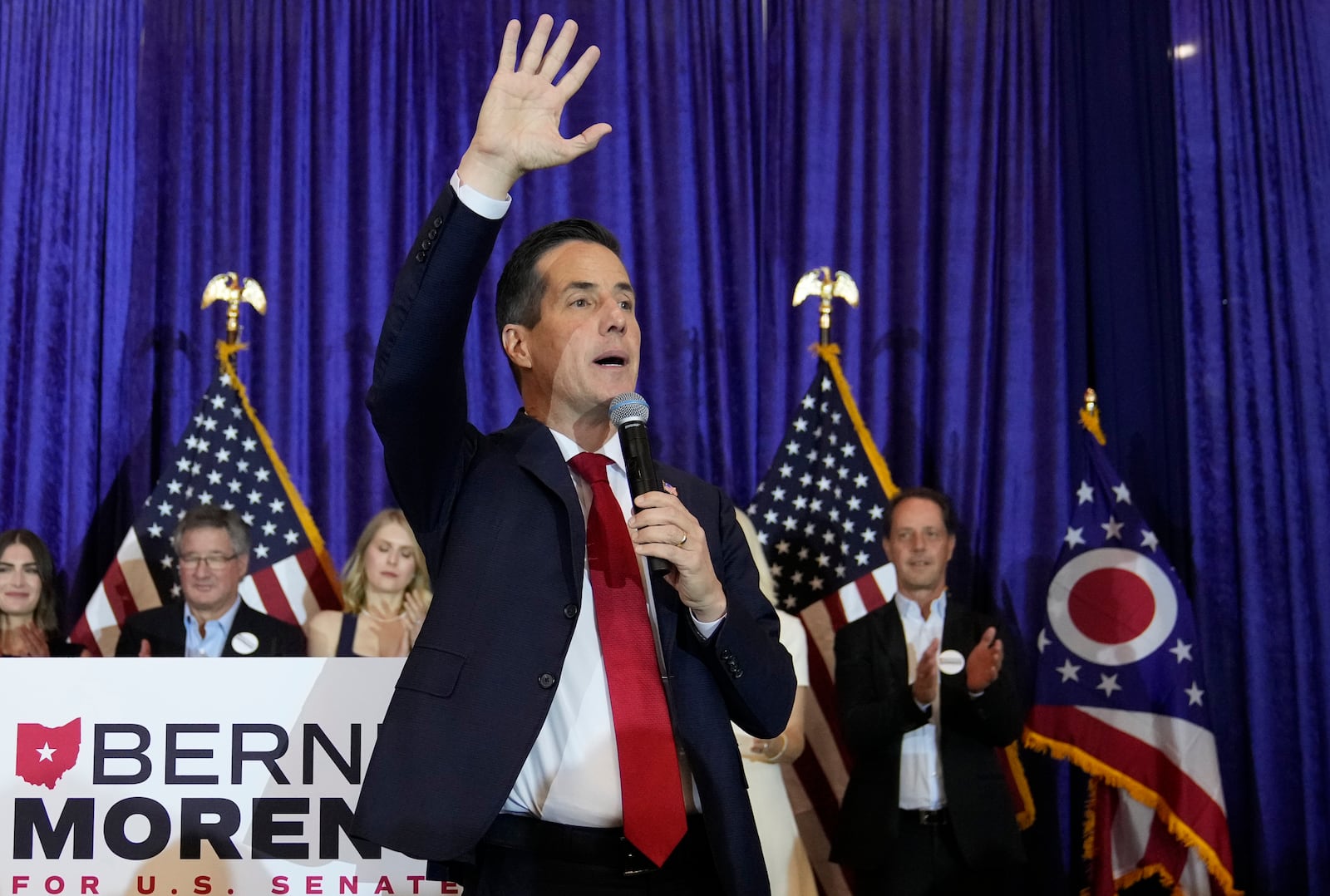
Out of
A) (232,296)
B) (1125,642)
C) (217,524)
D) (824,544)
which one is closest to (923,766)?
(1125,642)

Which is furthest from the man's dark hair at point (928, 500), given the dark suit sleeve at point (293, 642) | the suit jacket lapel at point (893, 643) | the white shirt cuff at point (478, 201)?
the white shirt cuff at point (478, 201)

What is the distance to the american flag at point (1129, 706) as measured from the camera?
4129 mm

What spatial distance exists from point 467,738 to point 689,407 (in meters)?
3.72

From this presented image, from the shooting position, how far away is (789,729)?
359 cm

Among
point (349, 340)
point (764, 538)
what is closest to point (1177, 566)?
point (764, 538)

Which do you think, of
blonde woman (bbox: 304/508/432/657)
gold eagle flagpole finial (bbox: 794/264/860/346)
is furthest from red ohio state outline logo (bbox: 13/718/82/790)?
gold eagle flagpole finial (bbox: 794/264/860/346)

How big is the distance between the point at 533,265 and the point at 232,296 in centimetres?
341

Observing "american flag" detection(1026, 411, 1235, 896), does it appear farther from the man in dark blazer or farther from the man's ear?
the man's ear

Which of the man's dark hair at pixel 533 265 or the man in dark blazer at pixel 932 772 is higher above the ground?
the man's dark hair at pixel 533 265

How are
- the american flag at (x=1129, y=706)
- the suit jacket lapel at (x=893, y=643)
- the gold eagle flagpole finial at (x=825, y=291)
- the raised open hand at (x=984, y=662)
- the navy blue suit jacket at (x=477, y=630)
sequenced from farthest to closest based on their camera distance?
the gold eagle flagpole finial at (x=825, y=291) → the american flag at (x=1129, y=706) → the suit jacket lapel at (x=893, y=643) → the raised open hand at (x=984, y=662) → the navy blue suit jacket at (x=477, y=630)

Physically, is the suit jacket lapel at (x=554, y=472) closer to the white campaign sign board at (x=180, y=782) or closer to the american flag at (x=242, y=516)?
the white campaign sign board at (x=180, y=782)

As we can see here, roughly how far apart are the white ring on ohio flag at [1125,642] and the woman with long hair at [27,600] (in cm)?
332

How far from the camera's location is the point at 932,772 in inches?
144

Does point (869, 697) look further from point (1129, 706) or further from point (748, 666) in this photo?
point (748, 666)
